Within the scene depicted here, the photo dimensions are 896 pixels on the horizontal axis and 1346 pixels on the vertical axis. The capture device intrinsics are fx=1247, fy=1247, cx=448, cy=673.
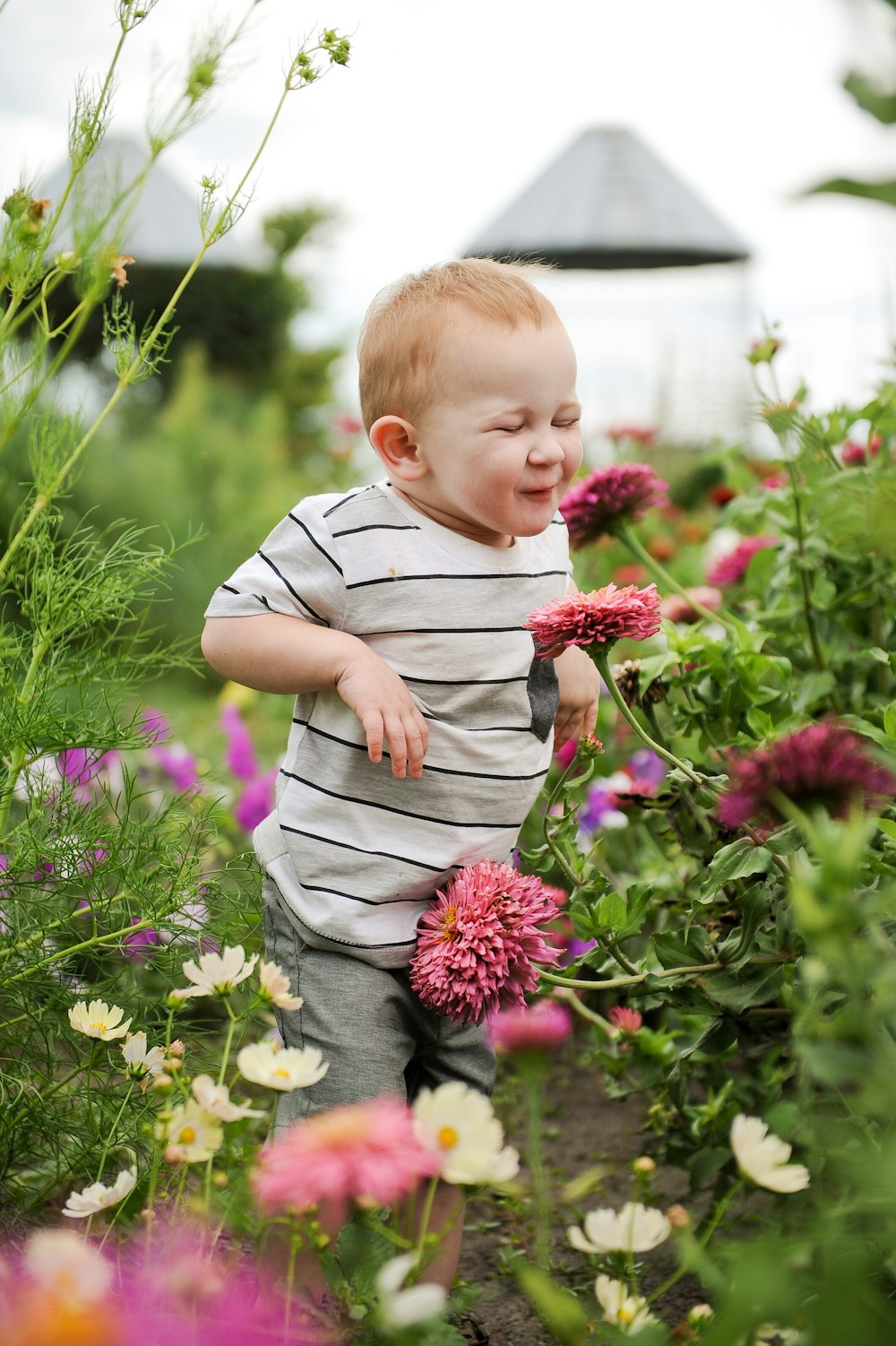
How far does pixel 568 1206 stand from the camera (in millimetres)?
1807

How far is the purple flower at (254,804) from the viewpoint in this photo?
2.73m

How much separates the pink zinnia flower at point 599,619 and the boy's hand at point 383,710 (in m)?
0.17

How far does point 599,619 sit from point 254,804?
1675 millimetres

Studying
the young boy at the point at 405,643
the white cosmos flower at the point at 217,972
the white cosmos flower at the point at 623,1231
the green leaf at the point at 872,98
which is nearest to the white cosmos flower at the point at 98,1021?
the white cosmos flower at the point at 217,972

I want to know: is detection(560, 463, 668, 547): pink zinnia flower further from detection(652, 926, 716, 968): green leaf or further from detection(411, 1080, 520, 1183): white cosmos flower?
detection(411, 1080, 520, 1183): white cosmos flower

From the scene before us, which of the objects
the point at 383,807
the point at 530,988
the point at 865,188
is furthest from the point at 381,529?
the point at 865,188

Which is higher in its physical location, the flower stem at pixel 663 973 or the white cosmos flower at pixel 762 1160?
the white cosmos flower at pixel 762 1160

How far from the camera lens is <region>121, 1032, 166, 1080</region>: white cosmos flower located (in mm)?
1143

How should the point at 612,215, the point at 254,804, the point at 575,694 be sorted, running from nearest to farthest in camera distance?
the point at 575,694, the point at 254,804, the point at 612,215

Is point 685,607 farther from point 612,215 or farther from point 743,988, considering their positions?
point 612,215

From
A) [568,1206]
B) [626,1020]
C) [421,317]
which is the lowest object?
[568,1206]

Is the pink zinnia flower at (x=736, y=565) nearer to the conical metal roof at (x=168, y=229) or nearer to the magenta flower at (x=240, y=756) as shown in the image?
the magenta flower at (x=240, y=756)

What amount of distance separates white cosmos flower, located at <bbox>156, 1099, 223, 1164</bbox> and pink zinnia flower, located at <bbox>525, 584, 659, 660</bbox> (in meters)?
0.54

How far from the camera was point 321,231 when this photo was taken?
11.7 meters
